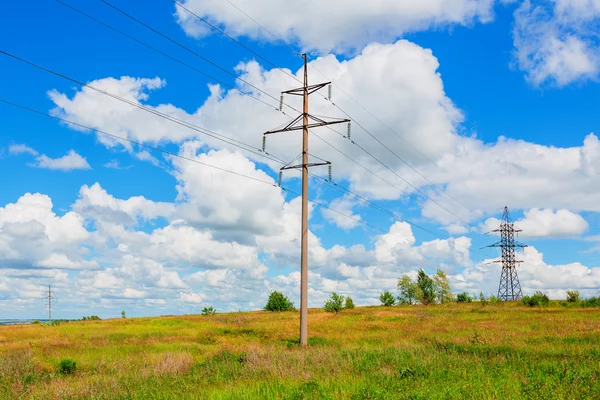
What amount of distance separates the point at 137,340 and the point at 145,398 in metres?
18.9

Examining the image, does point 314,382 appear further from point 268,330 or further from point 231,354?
point 268,330

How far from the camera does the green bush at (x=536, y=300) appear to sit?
59125 mm

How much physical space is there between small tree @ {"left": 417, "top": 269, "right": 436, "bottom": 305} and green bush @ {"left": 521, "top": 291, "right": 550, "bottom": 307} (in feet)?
124

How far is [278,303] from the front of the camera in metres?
72.0

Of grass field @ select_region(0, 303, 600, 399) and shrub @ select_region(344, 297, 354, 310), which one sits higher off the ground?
grass field @ select_region(0, 303, 600, 399)

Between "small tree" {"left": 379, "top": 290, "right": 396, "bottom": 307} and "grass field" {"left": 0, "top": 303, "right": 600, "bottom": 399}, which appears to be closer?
"grass field" {"left": 0, "top": 303, "right": 600, "bottom": 399}

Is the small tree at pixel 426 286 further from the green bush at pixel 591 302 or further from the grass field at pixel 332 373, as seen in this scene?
the grass field at pixel 332 373

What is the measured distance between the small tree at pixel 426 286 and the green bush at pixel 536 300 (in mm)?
37766

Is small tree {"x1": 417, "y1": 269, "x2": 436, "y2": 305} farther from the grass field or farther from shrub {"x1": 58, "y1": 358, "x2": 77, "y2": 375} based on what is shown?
shrub {"x1": 58, "y1": 358, "x2": 77, "y2": 375}

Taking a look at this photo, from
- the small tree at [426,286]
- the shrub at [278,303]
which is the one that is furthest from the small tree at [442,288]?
the shrub at [278,303]

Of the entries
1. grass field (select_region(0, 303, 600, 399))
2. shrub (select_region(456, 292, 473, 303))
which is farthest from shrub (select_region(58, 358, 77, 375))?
shrub (select_region(456, 292, 473, 303))

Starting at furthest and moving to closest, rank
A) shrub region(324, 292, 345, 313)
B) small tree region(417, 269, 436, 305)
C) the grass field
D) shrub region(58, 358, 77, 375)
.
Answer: small tree region(417, 269, 436, 305), shrub region(324, 292, 345, 313), shrub region(58, 358, 77, 375), the grass field

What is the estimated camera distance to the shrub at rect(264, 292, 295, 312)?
71.8 meters

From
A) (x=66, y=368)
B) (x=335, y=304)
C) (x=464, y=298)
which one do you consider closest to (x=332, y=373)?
(x=66, y=368)
